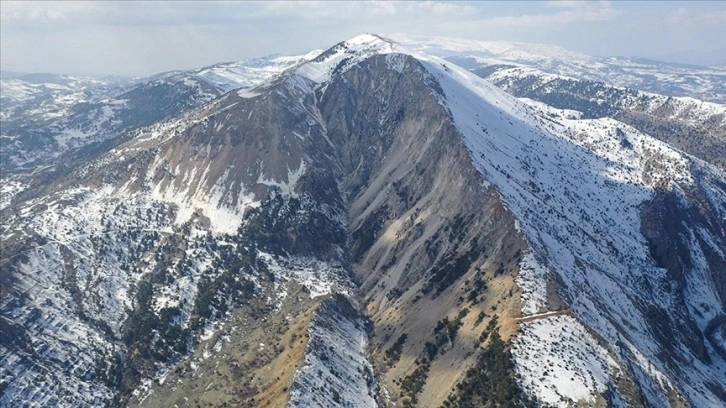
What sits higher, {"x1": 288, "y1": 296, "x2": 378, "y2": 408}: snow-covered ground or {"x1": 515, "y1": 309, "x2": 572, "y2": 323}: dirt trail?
{"x1": 515, "y1": 309, "x2": 572, "y2": 323}: dirt trail

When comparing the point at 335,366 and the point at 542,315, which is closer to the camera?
the point at 542,315

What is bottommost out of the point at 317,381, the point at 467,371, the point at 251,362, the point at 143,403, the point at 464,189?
the point at 143,403

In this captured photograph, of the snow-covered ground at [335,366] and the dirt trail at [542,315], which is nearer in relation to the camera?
the snow-covered ground at [335,366]

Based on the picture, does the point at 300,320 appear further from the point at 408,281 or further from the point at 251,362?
the point at 408,281

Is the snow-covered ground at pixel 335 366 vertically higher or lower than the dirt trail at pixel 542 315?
lower

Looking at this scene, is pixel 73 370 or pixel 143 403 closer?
pixel 143 403

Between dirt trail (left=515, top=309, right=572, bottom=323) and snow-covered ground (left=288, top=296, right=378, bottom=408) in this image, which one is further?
dirt trail (left=515, top=309, right=572, bottom=323)

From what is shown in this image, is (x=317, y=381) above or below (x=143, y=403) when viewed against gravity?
above

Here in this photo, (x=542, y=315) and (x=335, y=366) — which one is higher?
(x=542, y=315)

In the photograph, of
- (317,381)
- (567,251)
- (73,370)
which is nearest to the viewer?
(317,381)

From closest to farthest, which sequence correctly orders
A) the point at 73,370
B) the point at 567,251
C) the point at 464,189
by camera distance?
the point at 73,370 → the point at 567,251 → the point at 464,189

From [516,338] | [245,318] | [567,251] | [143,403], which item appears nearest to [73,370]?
[143,403]
